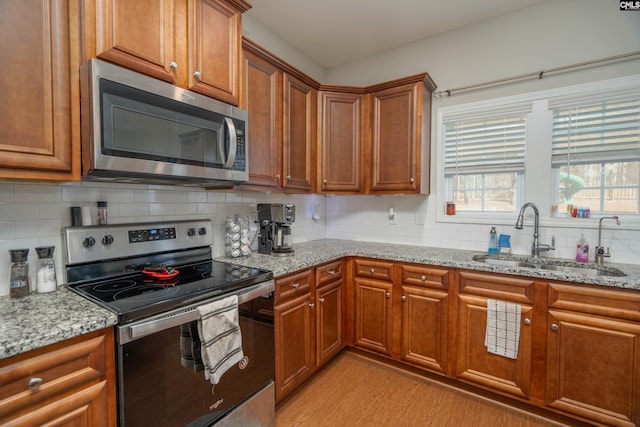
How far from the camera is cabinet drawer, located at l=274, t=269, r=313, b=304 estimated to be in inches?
71.9

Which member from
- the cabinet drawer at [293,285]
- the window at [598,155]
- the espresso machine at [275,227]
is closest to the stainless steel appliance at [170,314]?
the cabinet drawer at [293,285]

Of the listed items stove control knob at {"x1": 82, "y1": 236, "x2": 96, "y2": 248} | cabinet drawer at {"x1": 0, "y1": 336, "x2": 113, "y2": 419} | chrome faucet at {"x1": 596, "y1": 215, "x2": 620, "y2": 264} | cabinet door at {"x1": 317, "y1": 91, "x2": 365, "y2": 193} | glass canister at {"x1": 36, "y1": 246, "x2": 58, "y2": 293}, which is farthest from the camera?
cabinet door at {"x1": 317, "y1": 91, "x2": 365, "y2": 193}

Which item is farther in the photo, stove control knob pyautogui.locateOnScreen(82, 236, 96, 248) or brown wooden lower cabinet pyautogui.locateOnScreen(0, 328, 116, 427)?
stove control knob pyautogui.locateOnScreen(82, 236, 96, 248)

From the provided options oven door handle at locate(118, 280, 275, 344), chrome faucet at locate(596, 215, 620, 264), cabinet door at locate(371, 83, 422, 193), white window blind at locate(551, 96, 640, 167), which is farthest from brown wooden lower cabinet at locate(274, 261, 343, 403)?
white window blind at locate(551, 96, 640, 167)

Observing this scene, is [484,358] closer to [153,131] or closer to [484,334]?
[484,334]

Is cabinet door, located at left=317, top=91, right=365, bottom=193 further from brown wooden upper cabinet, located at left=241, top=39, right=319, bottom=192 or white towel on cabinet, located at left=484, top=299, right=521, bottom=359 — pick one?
white towel on cabinet, located at left=484, top=299, right=521, bottom=359

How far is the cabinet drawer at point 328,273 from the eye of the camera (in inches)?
85.7

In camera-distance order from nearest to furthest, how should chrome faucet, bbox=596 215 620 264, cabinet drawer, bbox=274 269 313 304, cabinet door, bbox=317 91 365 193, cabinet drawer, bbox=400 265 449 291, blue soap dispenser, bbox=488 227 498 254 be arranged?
1. cabinet drawer, bbox=274 269 313 304
2. chrome faucet, bbox=596 215 620 264
3. cabinet drawer, bbox=400 265 449 291
4. blue soap dispenser, bbox=488 227 498 254
5. cabinet door, bbox=317 91 365 193

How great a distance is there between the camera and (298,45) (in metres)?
2.90

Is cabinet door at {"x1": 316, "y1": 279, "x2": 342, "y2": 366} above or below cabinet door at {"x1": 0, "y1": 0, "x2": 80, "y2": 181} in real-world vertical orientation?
below

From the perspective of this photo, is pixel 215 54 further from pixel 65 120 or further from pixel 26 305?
pixel 26 305

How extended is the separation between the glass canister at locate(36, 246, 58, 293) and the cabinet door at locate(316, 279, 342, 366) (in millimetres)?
1464

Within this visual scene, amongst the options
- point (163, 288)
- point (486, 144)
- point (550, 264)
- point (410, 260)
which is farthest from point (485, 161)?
point (163, 288)

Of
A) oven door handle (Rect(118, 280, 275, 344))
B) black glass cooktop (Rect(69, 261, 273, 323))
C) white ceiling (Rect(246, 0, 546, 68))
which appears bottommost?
oven door handle (Rect(118, 280, 275, 344))
